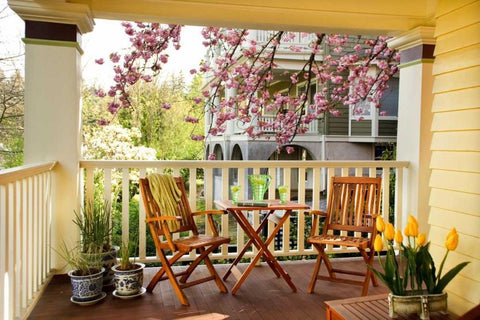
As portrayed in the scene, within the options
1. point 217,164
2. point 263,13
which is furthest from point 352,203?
point 263,13

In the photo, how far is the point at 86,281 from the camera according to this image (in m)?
3.22

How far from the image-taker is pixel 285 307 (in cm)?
323

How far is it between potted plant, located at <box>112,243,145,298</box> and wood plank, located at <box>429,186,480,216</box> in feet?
7.30

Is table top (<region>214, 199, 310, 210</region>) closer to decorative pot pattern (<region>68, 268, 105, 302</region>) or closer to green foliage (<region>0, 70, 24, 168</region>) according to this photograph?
decorative pot pattern (<region>68, 268, 105, 302</region>)

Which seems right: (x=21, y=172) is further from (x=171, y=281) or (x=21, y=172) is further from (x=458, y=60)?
(x=458, y=60)

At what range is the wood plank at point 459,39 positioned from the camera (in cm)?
214

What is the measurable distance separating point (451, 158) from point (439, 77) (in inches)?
18.1

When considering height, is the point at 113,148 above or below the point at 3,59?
below

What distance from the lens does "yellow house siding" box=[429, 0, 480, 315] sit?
7.03 feet

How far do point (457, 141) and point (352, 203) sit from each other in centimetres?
176

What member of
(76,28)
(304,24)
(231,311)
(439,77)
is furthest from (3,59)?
(439,77)

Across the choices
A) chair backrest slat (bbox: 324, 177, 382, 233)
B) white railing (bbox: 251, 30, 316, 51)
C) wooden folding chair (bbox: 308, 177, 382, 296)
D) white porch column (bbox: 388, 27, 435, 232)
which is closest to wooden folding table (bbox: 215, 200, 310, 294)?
wooden folding chair (bbox: 308, 177, 382, 296)

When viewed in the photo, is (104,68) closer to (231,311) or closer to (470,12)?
(231,311)

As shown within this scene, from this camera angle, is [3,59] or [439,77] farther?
[3,59]
